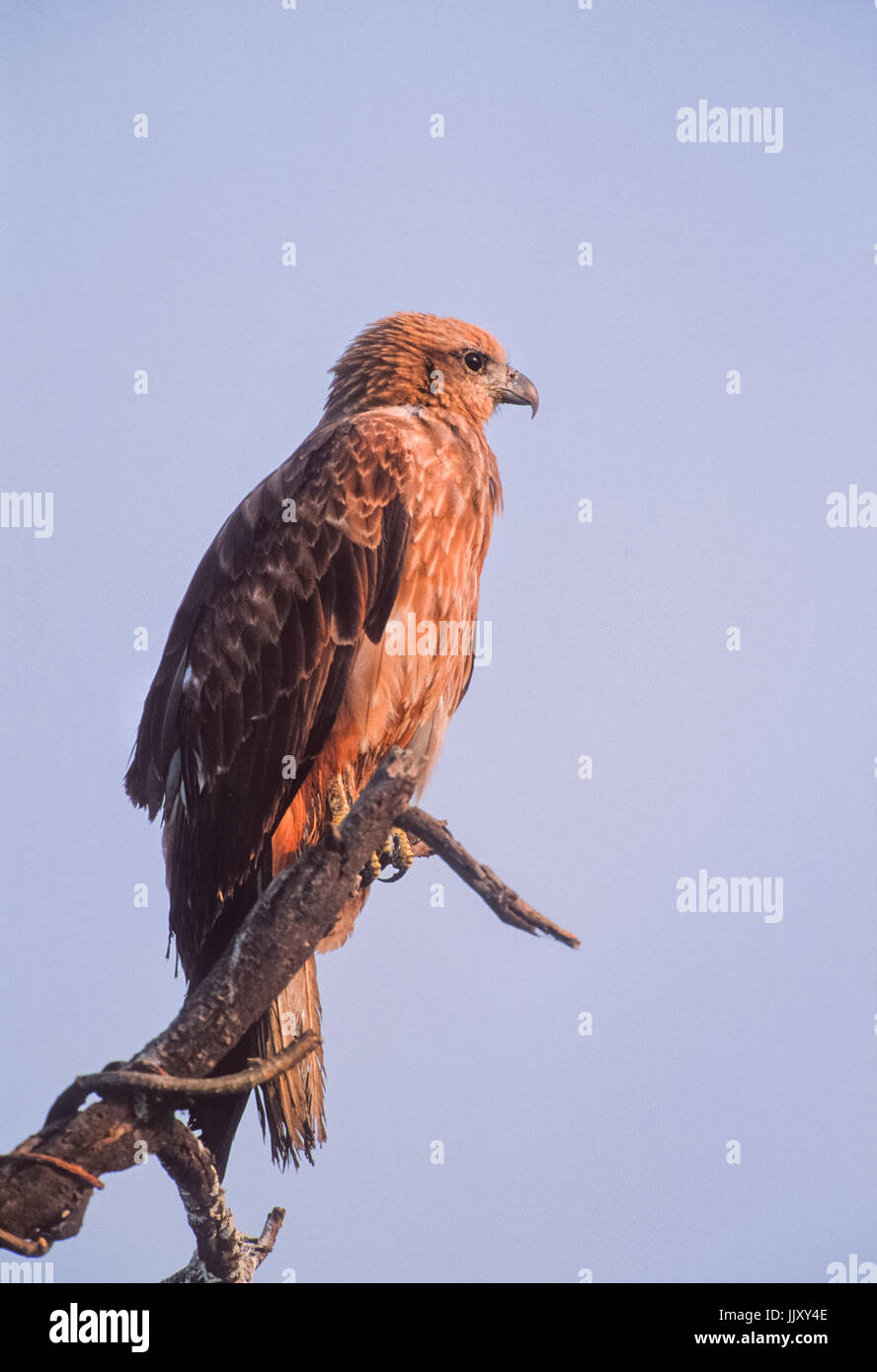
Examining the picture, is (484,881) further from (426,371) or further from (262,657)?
(426,371)

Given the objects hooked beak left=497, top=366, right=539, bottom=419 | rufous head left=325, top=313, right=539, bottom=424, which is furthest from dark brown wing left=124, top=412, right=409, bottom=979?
hooked beak left=497, top=366, right=539, bottom=419

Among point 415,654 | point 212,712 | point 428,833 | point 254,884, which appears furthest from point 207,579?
point 428,833

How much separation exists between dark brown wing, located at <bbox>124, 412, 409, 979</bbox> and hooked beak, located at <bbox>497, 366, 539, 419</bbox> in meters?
0.93

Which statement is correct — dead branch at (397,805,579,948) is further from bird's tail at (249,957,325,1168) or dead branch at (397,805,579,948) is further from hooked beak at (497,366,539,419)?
hooked beak at (497,366,539,419)

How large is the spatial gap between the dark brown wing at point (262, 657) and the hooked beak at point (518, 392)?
0.93 metres

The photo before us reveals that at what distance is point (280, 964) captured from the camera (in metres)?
3.36

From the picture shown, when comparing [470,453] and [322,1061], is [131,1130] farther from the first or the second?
[470,453]

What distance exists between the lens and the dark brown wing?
14.7ft

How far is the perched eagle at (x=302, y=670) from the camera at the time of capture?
14.5ft

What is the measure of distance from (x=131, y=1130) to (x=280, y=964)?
0.56 m

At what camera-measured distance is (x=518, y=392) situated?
5766 mm

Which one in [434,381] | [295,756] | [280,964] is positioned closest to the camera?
[280,964]

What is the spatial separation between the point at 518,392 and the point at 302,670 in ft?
6.32

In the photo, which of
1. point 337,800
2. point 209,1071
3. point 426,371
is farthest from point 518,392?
point 209,1071
